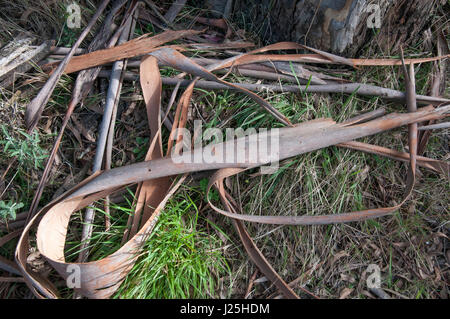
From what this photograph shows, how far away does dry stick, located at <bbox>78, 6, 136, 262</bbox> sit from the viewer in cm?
176

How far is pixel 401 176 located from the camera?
1.96 meters

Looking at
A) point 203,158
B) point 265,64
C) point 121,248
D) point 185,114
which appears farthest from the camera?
point 265,64

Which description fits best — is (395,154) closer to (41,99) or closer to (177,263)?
(177,263)

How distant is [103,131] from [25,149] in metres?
0.41

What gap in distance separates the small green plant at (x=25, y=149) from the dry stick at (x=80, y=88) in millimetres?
59

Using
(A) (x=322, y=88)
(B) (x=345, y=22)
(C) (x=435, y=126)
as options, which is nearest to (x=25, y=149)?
(A) (x=322, y=88)

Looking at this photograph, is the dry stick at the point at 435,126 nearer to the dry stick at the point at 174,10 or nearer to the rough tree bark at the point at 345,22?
the rough tree bark at the point at 345,22

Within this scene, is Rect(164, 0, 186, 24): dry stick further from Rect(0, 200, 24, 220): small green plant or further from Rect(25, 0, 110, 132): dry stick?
Rect(0, 200, 24, 220): small green plant

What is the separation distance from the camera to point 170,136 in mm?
1835

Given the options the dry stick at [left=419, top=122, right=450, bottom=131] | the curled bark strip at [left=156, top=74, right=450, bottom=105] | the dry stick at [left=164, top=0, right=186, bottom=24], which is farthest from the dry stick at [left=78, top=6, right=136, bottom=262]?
the dry stick at [left=419, top=122, right=450, bottom=131]

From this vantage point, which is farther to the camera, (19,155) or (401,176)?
(401,176)

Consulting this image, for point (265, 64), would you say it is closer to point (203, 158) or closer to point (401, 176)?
point (203, 158)
